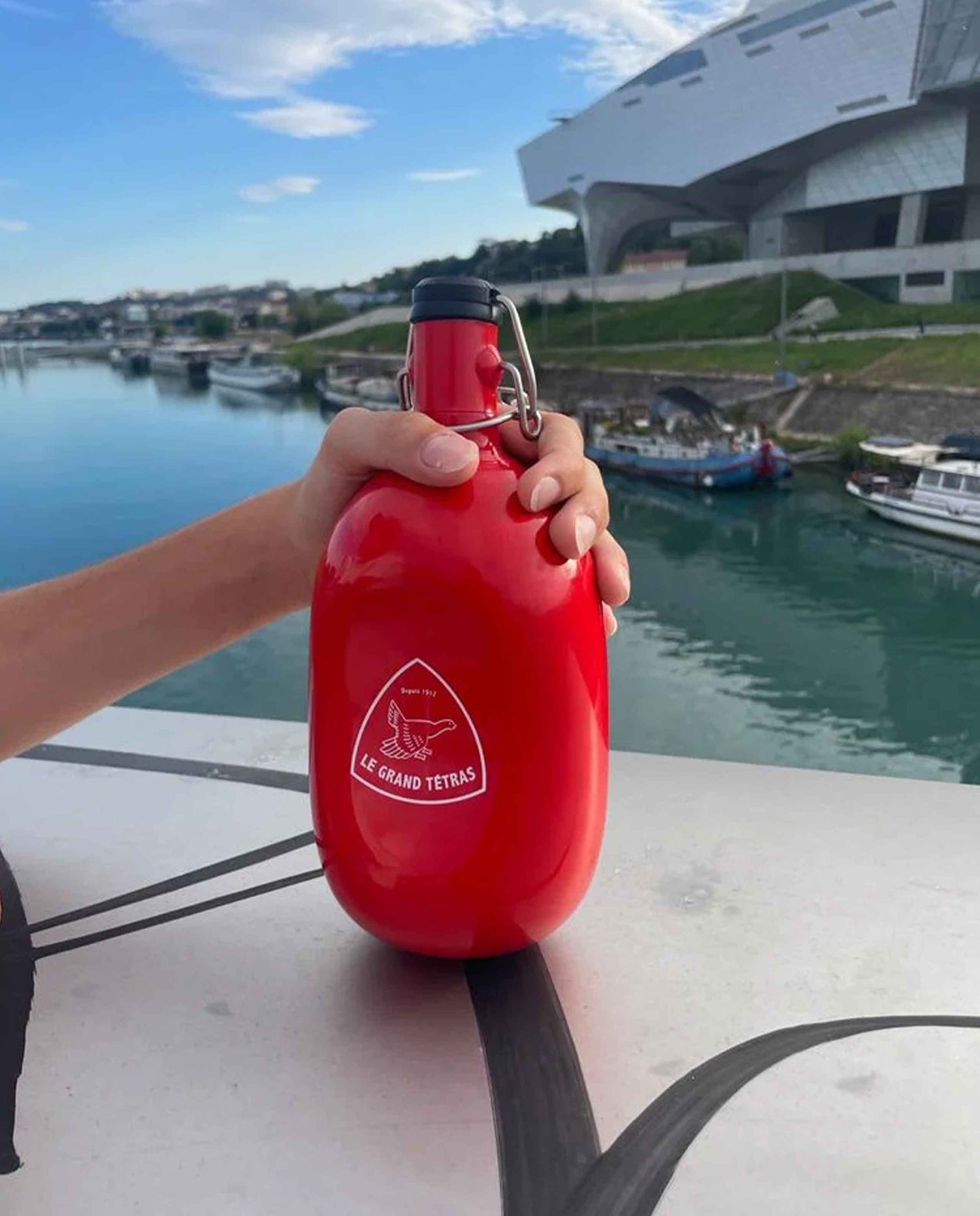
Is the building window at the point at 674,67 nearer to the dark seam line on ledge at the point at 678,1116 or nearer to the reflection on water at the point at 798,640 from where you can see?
the reflection on water at the point at 798,640

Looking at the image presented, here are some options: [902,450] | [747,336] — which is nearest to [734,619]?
[902,450]

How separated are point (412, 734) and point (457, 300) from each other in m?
0.21

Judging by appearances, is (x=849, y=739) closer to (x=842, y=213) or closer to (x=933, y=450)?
(x=933, y=450)

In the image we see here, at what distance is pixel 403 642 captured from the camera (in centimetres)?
52

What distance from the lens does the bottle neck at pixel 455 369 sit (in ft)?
1.78

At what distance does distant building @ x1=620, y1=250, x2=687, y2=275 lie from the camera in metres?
22.6

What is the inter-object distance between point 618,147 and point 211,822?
22351mm

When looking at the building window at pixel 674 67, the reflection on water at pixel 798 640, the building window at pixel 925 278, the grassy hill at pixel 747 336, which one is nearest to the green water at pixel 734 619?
the reflection on water at pixel 798 640

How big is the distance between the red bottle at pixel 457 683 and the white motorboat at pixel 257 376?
68.7ft

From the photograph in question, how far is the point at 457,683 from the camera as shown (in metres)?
0.52

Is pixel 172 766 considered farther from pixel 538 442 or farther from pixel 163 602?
pixel 538 442

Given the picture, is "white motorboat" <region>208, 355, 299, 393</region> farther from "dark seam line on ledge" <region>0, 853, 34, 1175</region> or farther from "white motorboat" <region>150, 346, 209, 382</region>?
"dark seam line on ledge" <region>0, 853, 34, 1175</region>

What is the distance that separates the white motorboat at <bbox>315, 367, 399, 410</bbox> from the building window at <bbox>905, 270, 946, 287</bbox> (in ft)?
27.3

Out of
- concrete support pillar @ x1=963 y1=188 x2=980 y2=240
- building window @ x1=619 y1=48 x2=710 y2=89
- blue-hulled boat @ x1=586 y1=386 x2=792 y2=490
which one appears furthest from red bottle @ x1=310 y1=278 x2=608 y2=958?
building window @ x1=619 y1=48 x2=710 y2=89
